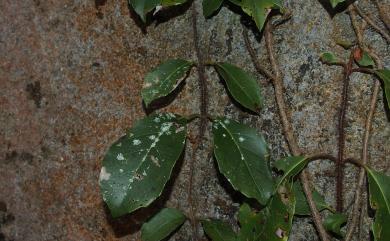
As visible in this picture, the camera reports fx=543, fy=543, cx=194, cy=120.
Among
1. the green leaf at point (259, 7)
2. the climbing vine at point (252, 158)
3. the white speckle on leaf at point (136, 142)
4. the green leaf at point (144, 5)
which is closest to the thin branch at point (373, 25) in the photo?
the climbing vine at point (252, 158)

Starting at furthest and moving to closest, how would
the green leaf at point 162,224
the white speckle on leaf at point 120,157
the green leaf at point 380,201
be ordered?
1. the green leaf at point 162,224
2. the white speckle on leaf at point 120,157
3. the green leaf at point 380,201

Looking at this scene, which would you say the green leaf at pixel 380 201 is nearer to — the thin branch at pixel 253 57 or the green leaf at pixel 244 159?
the green leaf at pixel 244 159

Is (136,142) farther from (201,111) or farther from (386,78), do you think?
(386,78)

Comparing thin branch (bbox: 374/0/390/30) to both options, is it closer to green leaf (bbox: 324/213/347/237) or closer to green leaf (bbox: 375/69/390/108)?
green leaf (bbox: 375/69/390/108)

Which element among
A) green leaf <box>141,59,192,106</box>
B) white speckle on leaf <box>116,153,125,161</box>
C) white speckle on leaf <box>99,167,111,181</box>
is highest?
green leaf <box>141,59,192,106</box>

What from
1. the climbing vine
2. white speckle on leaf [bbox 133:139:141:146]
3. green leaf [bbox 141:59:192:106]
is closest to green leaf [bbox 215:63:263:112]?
the climbing vine

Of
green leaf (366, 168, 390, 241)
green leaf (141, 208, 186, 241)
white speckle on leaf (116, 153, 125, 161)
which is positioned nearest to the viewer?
green leaf (366, 168, 390, 241)

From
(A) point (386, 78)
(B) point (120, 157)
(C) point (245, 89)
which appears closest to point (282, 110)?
(C) point (245, 89)
